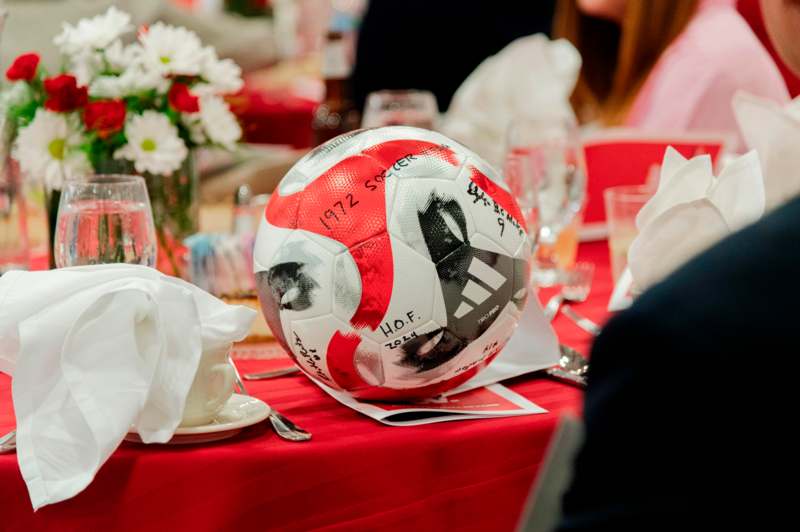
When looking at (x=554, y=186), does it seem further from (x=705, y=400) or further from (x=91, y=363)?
(x=705, y=400)

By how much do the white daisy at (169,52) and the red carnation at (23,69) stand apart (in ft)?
0.49

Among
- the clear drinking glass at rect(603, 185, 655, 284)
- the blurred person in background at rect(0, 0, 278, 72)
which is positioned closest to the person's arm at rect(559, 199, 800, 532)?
the clear drinking glass at rect(603, 185, 655, 284)

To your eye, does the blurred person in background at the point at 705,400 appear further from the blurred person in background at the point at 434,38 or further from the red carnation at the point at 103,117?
the blurred person in background at the point at 434,38

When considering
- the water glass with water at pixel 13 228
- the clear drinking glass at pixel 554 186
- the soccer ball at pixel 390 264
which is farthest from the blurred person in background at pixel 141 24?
the soccer ball at pixel 390 264

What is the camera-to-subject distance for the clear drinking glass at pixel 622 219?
1.58 metres

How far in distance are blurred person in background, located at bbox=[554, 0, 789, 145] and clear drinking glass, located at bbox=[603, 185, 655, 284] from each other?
1094 millimetres

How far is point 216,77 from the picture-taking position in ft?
5.19

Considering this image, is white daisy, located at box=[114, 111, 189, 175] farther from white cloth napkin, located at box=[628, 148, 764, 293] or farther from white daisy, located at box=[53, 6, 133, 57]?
white cloth napkin, located at box=[628, 148, 764, 293]

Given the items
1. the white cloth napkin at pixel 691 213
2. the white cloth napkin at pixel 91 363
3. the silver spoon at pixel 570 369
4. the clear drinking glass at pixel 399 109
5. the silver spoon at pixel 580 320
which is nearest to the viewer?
the white cloth napkin at pixel 91 363

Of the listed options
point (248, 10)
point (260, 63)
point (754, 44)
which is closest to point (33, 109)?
point (754, 44)

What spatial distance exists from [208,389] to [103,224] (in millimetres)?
301

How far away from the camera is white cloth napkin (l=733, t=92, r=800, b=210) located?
115 cm

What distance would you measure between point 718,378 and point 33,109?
126 centimetres

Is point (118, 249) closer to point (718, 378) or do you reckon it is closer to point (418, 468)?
point (418, 468)
